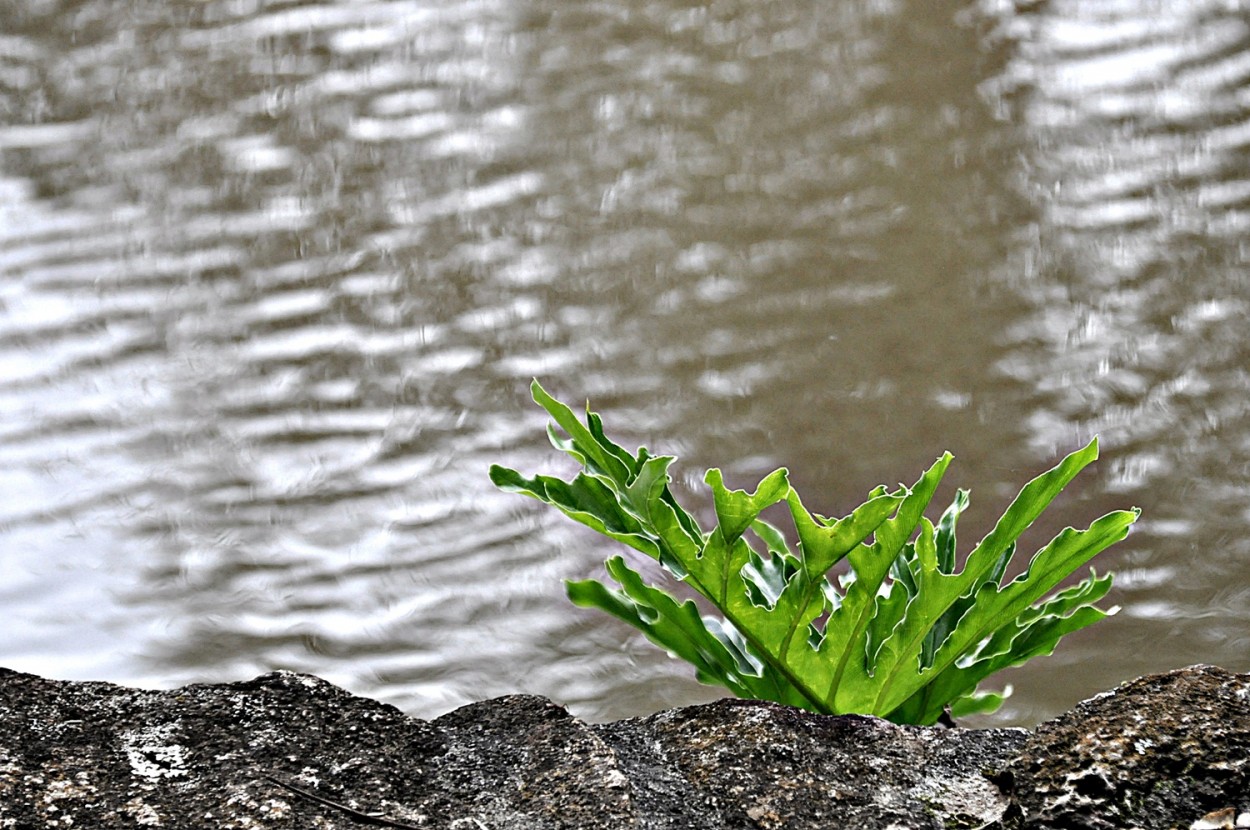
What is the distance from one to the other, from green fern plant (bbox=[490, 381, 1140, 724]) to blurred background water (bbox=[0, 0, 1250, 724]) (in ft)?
3.55

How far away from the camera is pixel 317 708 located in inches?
25.4

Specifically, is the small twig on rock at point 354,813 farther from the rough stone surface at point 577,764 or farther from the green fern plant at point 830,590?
the green fern plant at point 830,590

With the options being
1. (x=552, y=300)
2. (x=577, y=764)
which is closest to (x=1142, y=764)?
(x=577, y=764)

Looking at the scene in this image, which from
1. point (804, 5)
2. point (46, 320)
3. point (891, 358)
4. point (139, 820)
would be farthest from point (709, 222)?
point (139, 820)

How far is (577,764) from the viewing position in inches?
23.3

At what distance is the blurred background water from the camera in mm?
1898

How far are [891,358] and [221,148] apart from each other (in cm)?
127

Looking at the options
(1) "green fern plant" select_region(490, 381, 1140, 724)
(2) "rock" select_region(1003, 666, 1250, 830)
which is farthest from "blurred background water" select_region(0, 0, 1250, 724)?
(2) "rock" select_region(1003, 666, 1250, 830)

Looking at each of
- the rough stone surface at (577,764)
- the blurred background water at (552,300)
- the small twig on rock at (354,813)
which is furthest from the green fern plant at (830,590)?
the blurred background water at (552,300)

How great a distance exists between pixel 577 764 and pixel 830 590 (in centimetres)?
25

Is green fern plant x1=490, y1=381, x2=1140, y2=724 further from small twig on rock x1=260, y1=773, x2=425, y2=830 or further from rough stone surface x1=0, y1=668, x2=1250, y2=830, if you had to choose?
small twig on rock x1=260, y1=773, x2=425, y2=830

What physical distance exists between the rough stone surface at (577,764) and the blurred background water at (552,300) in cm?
118

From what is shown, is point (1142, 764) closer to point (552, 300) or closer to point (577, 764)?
point (577, 764)

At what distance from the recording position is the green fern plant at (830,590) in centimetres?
A: 64
